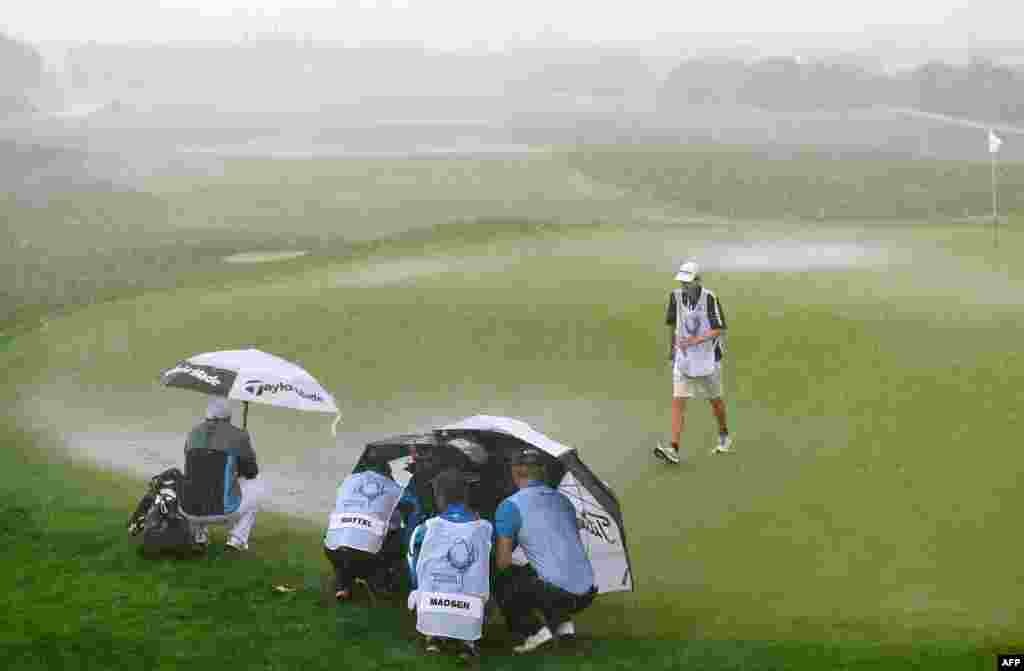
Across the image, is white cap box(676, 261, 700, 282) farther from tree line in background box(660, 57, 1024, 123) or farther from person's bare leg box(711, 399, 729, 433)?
tree line in background box(660, 57, 1024, 123)

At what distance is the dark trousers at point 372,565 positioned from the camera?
408 inches

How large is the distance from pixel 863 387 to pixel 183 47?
66.7m

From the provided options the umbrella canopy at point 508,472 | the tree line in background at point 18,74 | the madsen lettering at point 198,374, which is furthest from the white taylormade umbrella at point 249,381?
the tree line in background at point 18,74

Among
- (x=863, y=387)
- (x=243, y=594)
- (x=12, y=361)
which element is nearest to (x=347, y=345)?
(x=12, y=361)

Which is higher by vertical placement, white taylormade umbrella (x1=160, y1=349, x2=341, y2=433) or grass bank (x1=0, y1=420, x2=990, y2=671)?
white taylormade umbrella (x1=160, y1=349, x2=341, y2=433)

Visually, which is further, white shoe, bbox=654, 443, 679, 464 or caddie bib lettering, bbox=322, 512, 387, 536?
white shoe, bbox=654, 443, 679, 464

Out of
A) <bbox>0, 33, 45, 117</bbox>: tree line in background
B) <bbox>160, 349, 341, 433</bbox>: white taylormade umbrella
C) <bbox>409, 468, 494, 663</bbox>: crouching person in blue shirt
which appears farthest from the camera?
<bbox>0, 33, 45, 117</bbox>: tree line in background

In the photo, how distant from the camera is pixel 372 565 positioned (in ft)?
34.3

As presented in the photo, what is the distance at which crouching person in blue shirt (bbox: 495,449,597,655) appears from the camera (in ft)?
31.1

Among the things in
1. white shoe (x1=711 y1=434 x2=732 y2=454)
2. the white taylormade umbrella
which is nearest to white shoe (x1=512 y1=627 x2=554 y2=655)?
the white taylormade umbrella

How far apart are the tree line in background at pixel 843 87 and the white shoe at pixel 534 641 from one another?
142ft

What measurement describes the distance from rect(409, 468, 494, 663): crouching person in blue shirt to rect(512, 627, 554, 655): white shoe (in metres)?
0.31

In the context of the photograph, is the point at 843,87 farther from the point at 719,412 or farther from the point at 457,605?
the point at 457,605

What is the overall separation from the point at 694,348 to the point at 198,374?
5050mm
